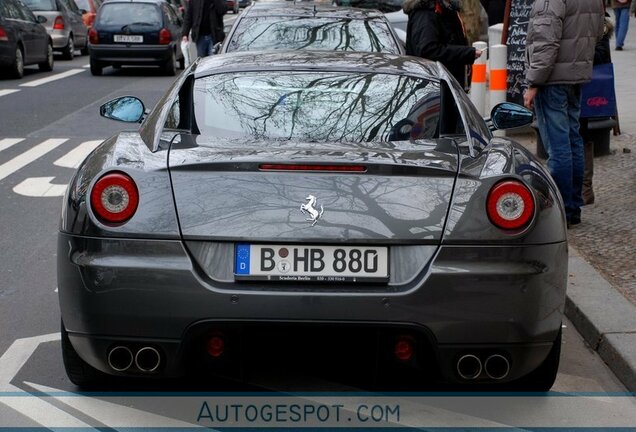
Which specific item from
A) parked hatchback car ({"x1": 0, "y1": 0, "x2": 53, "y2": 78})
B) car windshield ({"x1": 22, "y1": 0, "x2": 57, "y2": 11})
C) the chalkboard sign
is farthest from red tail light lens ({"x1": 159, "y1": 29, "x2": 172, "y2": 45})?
the chalkboard sign

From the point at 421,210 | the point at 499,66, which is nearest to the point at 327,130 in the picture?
the point at 421,210

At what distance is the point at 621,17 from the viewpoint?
2411 centimetres

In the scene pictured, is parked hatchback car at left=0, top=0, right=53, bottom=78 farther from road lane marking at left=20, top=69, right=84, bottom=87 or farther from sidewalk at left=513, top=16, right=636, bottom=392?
sidewalk at left=513, top=16, right=636, bottom=392

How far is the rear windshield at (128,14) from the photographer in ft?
79.9

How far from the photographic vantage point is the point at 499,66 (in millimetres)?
12109

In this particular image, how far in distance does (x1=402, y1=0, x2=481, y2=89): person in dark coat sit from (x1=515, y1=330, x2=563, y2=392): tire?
5.26 m

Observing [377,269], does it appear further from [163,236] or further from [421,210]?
[163,236]

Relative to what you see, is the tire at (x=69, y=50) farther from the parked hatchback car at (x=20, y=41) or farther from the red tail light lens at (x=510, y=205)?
the red tail light lens at (x=510, y=205)

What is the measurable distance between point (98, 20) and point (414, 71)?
1976 centimetres

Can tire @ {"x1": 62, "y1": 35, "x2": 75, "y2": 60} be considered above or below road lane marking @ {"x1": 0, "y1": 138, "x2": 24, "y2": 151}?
below

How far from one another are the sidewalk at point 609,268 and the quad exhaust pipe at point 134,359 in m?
2.06

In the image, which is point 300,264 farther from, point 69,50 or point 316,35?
point 69,50

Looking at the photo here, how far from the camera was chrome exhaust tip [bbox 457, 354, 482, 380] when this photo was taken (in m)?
4.40

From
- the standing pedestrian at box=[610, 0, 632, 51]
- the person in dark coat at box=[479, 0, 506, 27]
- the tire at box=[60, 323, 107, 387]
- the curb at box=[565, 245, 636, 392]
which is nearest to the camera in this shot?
the tire at box=[60, 323, 107, 387]
